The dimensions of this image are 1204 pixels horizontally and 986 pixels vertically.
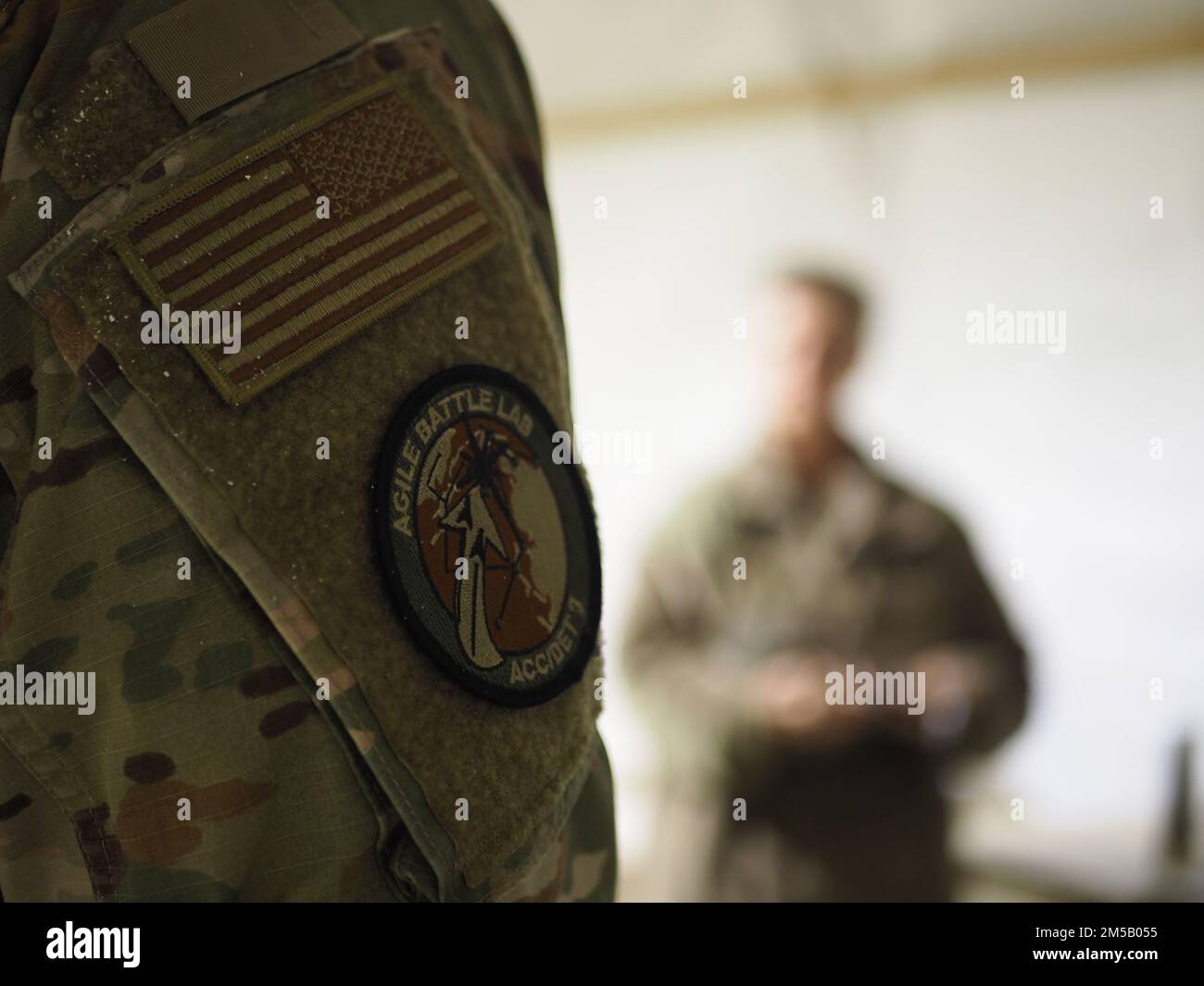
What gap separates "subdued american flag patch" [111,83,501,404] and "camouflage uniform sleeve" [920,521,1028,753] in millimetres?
1226

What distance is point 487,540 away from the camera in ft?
1.40

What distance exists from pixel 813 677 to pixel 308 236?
3.97 feet

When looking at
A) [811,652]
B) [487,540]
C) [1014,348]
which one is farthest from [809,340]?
[487,540]

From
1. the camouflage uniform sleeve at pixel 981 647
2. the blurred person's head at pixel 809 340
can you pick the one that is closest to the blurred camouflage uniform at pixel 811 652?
the camouflage uniform sleeve at pixel 981 647

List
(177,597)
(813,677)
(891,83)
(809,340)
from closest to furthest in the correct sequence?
(177,597), (813,677), (809,340), (891,83)

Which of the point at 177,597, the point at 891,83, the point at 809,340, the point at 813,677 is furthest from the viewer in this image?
the point at 891,83

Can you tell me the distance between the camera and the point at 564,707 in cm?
44

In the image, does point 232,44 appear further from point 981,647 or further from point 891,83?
point 891,83

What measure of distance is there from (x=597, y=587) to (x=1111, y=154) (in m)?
2.37

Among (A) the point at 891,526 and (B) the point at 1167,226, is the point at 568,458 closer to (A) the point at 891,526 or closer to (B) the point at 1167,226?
(A) the point at 891,526

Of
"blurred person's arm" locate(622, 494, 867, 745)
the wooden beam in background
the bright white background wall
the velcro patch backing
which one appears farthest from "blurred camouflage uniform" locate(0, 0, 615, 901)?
the wooden beam in background

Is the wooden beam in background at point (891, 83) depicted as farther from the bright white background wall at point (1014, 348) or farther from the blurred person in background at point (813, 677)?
the blurred person in background at point (813, 677)

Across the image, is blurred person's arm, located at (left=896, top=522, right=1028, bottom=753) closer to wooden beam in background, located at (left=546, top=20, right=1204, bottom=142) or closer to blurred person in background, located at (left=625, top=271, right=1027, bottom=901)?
blurred person in background, located at (left=625, top=271, right=1027, bottom=901)

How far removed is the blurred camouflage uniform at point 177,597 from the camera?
1.22 feet
